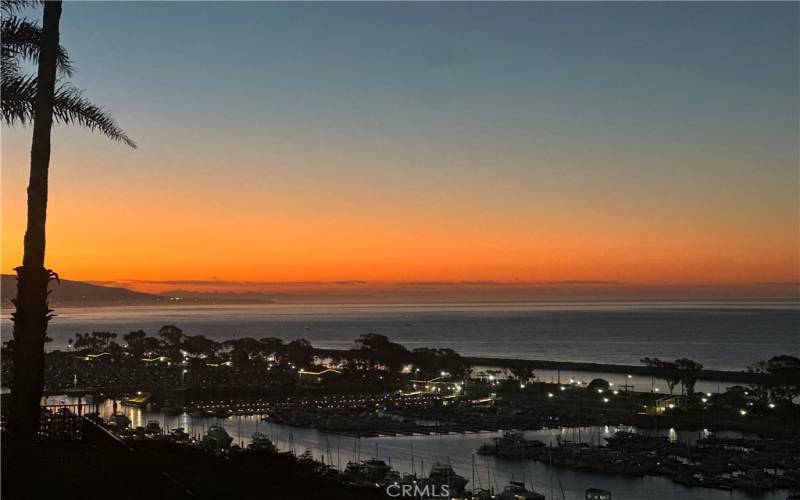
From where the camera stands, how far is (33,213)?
691 centimetres

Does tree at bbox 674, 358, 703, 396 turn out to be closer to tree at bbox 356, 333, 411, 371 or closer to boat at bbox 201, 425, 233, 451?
tree at bbox 356, 333, 411, 371

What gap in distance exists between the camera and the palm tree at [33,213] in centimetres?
677

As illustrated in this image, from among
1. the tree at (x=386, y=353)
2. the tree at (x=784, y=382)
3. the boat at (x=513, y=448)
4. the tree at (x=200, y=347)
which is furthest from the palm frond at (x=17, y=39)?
the tree at (x=200, y=347)

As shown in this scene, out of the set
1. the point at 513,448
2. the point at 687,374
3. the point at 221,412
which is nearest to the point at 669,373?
the point at 687,374

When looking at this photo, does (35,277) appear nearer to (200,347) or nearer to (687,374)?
(687,374)

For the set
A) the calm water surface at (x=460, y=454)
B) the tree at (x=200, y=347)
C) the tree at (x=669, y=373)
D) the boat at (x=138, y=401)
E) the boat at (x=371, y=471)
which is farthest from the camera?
the tree at (x=200, y=347)

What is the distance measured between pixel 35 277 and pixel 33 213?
0.60 metres

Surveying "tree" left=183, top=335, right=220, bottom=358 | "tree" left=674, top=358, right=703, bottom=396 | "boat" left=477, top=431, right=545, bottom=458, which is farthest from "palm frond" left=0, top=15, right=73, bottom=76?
"tree" left=183, top=335, right=220, bottom=358

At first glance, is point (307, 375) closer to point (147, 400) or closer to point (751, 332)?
point (147, 400)

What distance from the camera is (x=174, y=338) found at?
78.8 m

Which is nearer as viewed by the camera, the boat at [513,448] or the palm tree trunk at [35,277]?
the palm tree trunk at [35,277]

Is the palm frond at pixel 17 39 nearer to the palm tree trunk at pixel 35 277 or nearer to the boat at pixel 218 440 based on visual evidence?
the palm tree trunk at pixel 35 277

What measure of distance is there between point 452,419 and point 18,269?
3219 centimetres

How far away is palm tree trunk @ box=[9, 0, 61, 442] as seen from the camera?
266 inches
